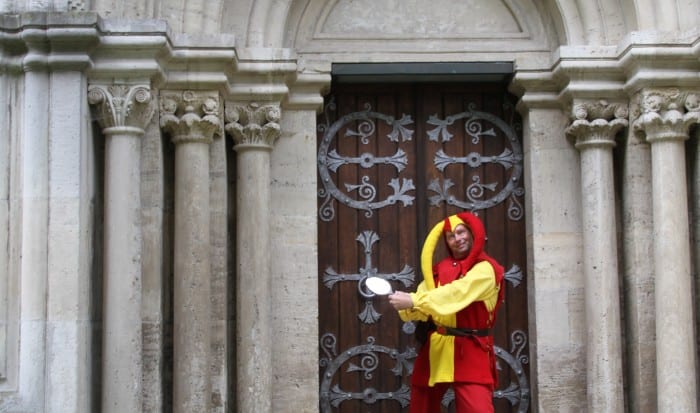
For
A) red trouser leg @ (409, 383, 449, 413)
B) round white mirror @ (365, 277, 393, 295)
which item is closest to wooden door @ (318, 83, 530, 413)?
red trouser leg @ (409, 383, 449, 413)

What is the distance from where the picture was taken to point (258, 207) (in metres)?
6.27

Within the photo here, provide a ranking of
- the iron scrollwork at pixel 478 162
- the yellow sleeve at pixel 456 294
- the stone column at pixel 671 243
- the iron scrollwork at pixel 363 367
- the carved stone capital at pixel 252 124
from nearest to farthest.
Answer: the yellow sleeve at pixel 456 294 < the stone column at pixel 671 243 < the carved stone capital at pixel 252 124 < the iron scrollwork at pixel 363 367 < the iron scrollwork at pixel 478 162

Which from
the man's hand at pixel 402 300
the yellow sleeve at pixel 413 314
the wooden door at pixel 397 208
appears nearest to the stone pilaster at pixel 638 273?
the wooden door at pixel 397 208

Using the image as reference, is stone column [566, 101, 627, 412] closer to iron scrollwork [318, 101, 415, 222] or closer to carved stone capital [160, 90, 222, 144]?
iron scrollwork [318, 101, 415, 222]

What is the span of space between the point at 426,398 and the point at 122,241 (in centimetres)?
180

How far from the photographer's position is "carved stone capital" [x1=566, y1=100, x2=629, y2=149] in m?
6.36

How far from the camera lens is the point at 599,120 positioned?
635 centimetres

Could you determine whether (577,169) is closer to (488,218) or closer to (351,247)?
(488,218)

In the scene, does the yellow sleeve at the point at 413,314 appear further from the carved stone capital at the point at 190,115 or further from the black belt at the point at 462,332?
the carved stone capital at the point at 190,115

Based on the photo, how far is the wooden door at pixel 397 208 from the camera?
670 centimetres

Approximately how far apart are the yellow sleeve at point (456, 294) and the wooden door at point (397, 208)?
1.03m

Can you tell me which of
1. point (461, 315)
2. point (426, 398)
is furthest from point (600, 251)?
point (426, 398)

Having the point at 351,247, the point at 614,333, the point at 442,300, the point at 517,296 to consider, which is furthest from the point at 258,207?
the point at 614,333

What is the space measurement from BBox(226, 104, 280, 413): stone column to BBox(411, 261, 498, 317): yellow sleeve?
3.22 ft
